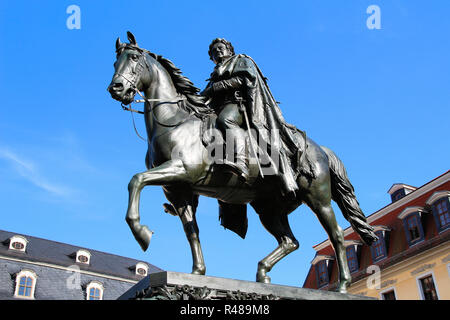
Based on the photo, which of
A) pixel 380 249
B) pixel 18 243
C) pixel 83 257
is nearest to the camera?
pixel 380 249

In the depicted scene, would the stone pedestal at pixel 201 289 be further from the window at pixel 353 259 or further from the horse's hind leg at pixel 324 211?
the window at pixel 353 259

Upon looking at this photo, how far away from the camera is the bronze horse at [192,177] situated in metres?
6.77

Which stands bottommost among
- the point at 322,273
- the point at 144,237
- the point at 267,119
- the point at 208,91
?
the point at 144,237

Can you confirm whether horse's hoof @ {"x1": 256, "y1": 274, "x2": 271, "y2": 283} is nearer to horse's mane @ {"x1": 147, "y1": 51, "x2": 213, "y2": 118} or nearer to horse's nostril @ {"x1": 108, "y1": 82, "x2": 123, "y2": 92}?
horse's mane @ {"x1": 147, "y1": 51, "x2": 213, "y2": 118}

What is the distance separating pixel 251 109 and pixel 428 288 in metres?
24.4

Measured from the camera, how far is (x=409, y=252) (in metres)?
29.5

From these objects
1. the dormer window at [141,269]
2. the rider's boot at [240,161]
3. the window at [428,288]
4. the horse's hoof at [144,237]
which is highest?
the dormer window at [141,269]

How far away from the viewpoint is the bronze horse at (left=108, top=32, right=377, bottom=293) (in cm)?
677

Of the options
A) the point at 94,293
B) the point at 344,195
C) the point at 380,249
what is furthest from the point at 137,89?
the point at 94,293

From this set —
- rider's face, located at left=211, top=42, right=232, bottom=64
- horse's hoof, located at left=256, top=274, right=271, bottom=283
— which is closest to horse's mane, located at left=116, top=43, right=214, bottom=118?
rider's face, located at left=211, top=42, right=232, bottom=64

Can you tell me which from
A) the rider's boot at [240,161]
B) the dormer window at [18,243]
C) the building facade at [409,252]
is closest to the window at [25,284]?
the dormer window at [18,243]

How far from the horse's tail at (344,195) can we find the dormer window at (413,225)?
22983mm

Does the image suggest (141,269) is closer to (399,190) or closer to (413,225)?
(399,190)
